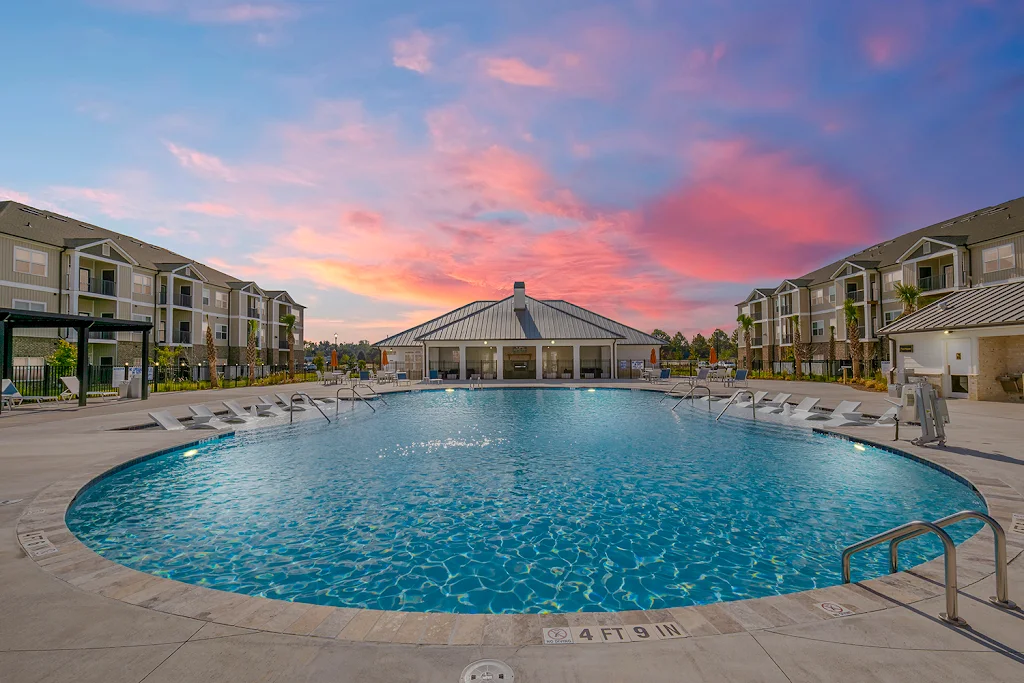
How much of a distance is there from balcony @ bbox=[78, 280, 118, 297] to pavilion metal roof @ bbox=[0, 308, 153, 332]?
13956mm

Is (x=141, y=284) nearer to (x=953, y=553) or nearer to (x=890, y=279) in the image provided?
(x=953, y=553)

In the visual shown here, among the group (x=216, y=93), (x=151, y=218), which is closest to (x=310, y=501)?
(x=216, y=93)

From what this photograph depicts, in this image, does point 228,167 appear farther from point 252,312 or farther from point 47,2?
point 252,312

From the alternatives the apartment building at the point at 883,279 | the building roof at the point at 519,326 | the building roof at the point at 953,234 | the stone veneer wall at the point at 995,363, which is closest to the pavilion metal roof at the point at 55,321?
the building roof at the point at 519,326

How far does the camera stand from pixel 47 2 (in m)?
9.36

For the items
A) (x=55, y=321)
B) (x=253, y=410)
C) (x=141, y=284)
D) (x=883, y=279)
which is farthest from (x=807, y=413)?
(x=141, y=284)

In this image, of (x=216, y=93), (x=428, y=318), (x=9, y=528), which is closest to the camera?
(x=9, y=528)

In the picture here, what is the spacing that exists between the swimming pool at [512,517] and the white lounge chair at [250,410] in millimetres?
3633

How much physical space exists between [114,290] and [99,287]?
3.00ft

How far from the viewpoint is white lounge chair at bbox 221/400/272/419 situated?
48.6ft

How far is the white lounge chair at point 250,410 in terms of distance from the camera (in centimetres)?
1482

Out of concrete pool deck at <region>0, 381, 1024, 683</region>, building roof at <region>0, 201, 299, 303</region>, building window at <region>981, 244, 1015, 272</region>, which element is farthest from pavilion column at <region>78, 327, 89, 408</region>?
building window at <region>981, 244, 1015, 272</region>

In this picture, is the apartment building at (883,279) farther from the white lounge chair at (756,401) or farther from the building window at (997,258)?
the white lounge chair at (756,401)

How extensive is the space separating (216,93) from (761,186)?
1749 cm
